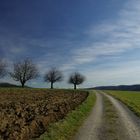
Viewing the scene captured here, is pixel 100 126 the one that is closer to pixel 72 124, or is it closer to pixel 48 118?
pixel 72 124

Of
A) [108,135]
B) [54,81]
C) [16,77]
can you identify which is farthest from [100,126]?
[54,81]

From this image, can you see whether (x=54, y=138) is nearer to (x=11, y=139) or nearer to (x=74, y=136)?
(x=74, y=136)

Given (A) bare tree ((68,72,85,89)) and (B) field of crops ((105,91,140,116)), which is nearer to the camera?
(B) field of crops ((105,91,140,116))

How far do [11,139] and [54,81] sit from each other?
129m

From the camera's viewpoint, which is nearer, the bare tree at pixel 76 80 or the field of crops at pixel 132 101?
the field of crops at pixel 132 101

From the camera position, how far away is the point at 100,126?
21.8 m

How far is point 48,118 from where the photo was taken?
21.7 meters

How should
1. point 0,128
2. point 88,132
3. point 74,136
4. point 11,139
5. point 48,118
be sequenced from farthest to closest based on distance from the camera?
point 48,118 → point 88,132 → point 74,136 → point 0,128 → point 11,139

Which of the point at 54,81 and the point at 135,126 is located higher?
the point at 54,81

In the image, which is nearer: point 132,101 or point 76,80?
point 132,101

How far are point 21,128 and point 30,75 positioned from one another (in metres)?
101

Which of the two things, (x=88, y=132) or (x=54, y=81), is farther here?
(x=54, y=81)

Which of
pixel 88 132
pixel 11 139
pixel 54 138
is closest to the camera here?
pixel 11 139

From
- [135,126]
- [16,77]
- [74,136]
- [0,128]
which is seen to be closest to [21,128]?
[0,128]
